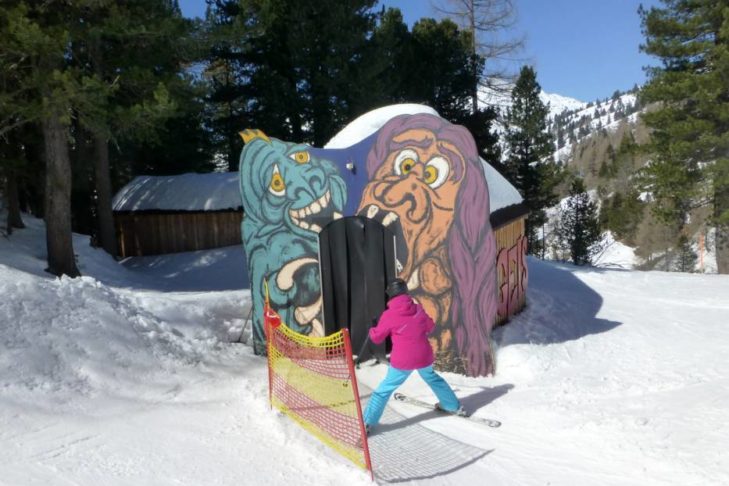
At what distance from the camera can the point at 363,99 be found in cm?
1978

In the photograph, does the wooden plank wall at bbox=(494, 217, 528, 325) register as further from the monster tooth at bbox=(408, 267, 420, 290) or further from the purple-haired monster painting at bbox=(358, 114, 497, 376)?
the monster tooth at bbox=(408, 267, 420, 290)

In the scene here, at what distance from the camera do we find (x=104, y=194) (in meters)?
16.9

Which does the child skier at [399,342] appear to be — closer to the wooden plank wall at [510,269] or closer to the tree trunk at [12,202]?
the wooden plank wall at [510,269]

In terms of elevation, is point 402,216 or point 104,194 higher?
point 104,194

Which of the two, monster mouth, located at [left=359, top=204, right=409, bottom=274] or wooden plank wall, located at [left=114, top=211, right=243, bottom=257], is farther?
wooden plank wall, located at [left=114, top=211, right=243, bottom=257]

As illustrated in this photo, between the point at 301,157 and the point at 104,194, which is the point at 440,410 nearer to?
the point at 301,157

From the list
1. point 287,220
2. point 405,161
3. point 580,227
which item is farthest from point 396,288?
point 580,227

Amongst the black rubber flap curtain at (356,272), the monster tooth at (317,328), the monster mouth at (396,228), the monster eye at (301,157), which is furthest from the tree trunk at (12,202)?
the monster mouth at (396,228)

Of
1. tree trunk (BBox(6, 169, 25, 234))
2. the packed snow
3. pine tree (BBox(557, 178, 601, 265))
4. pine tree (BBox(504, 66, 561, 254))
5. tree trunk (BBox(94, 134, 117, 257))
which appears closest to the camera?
the packed snow

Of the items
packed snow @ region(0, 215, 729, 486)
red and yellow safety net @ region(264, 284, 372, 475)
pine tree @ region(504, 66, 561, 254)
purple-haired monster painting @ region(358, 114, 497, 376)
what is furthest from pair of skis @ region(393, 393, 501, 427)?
pine tree @ region(504, 66, 561, 254)

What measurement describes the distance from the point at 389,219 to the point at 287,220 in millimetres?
1513

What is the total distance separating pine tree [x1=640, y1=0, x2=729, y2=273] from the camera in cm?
1720

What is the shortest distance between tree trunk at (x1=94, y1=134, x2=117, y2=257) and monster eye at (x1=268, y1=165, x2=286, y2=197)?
36.3 feet

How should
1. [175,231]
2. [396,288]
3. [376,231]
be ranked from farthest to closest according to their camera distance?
[175,231]
[376,231]
[396,288]
